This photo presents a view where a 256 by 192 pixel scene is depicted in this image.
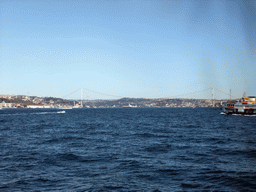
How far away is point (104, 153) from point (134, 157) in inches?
102

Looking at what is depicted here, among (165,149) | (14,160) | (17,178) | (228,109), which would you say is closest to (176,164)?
(165,149)

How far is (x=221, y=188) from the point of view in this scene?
971 cm

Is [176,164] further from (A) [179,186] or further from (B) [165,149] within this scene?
(B) [165,149]

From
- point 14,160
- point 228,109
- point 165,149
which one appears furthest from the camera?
point 228,109

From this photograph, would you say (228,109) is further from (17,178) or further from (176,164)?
(17,178)

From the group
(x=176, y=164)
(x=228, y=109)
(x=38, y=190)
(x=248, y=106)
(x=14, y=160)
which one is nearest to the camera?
(x=38, y=190)

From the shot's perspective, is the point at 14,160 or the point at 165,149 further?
the point at 165,149

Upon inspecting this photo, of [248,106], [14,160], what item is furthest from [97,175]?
[248,106]

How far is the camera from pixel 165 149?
59.8 ft

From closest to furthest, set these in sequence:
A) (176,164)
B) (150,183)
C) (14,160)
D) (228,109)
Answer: (150,183) < (176,164) < (14,160) < (228,109)

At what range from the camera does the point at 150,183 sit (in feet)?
34.0

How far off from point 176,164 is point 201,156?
3016 millimetres

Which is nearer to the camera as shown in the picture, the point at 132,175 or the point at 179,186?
the point at 179,186

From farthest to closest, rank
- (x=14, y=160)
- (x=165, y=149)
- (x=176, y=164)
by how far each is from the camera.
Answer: (x=165, y=149)
(x=14, y=160)
(x=176, y=164)
